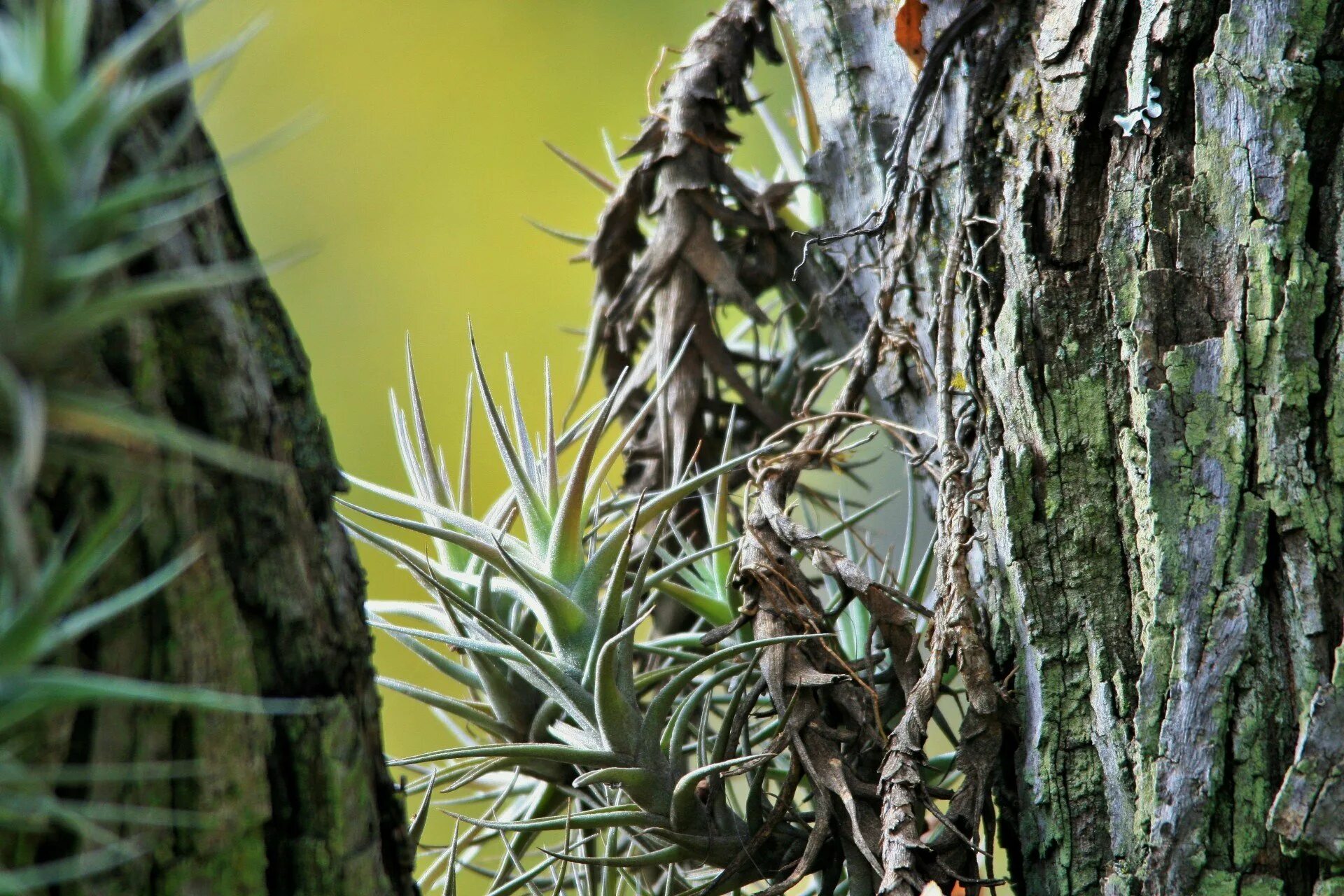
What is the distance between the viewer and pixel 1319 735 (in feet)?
1.12

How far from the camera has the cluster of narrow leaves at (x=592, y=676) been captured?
40 cm

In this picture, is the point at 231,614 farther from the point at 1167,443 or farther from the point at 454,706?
the point at 1167,443

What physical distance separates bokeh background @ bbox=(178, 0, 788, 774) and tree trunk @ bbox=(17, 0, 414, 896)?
874 mm

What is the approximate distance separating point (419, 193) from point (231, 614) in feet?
3.35

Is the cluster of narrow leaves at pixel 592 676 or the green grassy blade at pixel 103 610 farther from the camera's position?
the cluster of narrow leaves at pixel 592 676

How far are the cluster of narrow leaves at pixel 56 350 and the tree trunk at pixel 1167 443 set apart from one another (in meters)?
0.30

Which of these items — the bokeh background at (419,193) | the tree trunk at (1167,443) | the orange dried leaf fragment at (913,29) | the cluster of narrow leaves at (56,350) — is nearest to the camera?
the cluster of narrow leaves at (56,350)

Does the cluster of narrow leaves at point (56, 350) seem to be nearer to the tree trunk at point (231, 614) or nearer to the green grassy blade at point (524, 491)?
the tree trunk at point (231, 614)

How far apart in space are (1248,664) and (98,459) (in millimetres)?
362

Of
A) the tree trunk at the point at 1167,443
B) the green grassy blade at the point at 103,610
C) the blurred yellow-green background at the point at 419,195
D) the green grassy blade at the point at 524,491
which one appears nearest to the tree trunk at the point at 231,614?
the green grassy blade at the point at 103,610

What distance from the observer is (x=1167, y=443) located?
374 millimetres

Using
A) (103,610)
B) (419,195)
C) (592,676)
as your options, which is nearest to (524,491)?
(592,676)

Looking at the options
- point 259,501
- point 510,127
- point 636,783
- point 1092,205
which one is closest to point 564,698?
point 636,783

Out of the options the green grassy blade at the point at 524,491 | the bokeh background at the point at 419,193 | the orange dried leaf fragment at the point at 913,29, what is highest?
the bokeh background at the point at 419,193
